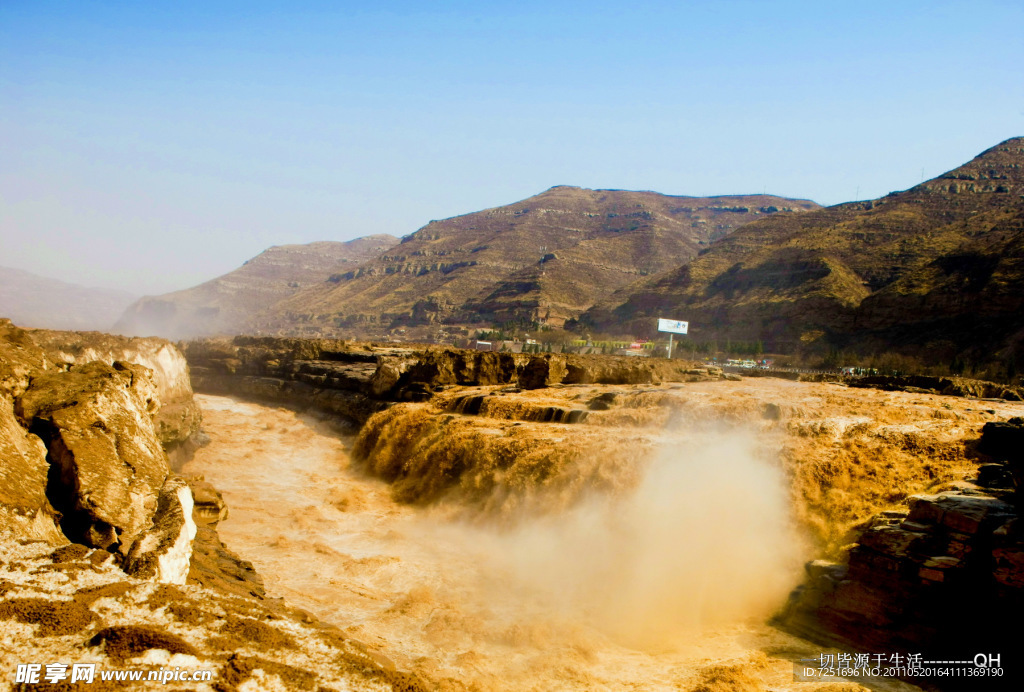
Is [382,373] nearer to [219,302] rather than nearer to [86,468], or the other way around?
[86,468]

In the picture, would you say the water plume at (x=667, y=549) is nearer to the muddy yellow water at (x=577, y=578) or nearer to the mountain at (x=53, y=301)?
the muddy yellow water at (x=577, y=578)

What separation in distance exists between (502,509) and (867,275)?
59.9 metres

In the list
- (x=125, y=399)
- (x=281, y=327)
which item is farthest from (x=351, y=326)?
(x=125, y=399)

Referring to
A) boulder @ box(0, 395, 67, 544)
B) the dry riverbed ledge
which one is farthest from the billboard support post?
boulder @ box(0, 395, 67, 544)

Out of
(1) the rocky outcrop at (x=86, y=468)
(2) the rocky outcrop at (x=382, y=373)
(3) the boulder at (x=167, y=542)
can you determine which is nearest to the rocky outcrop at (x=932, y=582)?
(3) the boulder at (x=167, y=542)

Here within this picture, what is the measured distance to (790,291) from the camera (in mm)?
62344

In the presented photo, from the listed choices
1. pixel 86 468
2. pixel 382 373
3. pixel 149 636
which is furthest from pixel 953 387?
pixel 86 468

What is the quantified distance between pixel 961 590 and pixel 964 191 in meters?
81.0

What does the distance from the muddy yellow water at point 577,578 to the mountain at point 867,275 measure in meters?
39.8

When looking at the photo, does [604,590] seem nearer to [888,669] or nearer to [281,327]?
[888,669]

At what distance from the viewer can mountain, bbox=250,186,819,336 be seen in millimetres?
98812

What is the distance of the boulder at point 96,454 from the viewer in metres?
6.69

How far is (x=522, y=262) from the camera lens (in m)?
122

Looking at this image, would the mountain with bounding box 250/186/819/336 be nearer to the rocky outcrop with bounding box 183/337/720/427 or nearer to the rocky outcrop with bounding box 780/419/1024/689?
the rocky outcrop with bounding box 183/337/720/427
